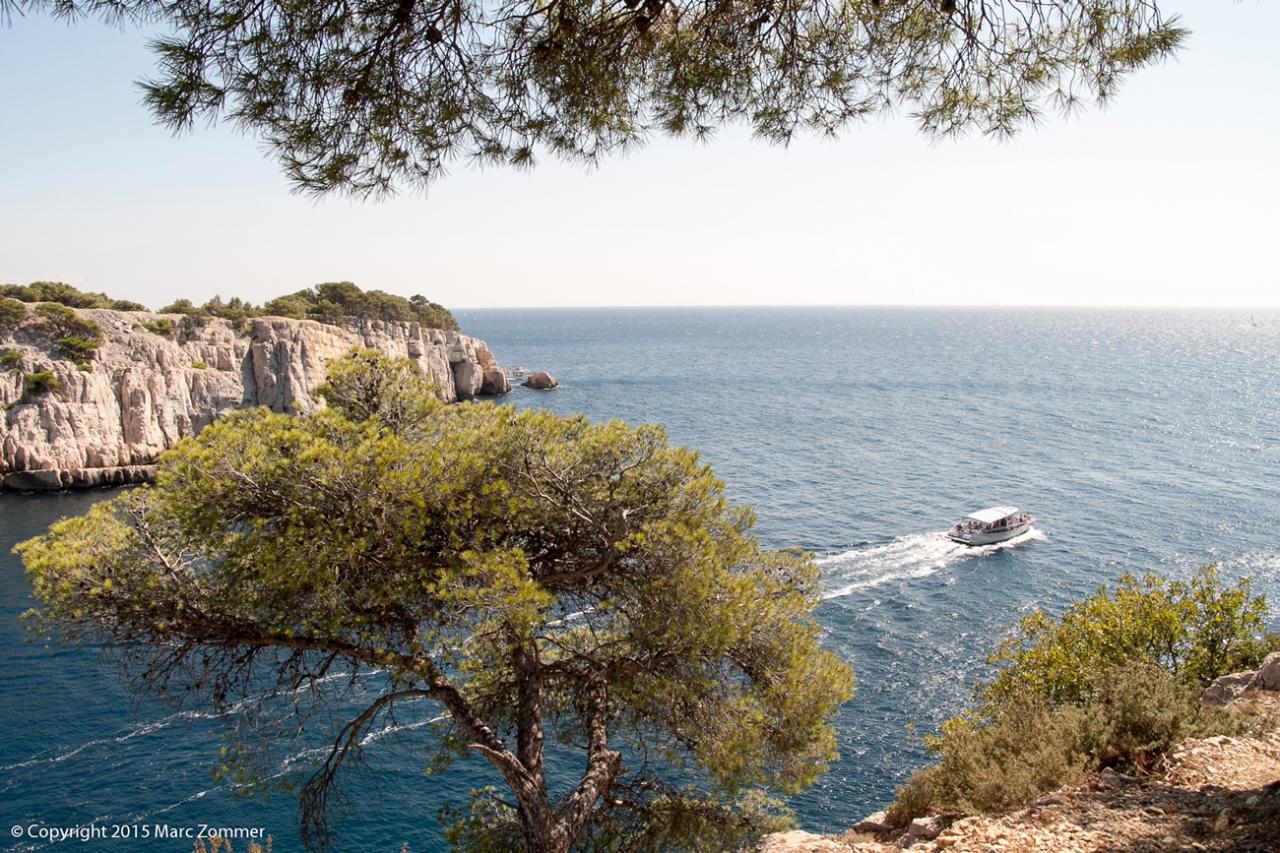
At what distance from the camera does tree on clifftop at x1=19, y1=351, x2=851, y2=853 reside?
30.7 ft

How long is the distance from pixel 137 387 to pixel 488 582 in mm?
53448

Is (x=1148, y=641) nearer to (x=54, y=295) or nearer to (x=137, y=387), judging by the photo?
(x=137, y=387)

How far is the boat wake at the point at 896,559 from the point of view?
3547cm

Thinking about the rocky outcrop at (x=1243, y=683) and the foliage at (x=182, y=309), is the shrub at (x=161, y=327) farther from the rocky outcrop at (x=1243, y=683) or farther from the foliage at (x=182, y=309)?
the rocky outcrop at (x=1243, y=683)

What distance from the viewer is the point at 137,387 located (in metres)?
51.1

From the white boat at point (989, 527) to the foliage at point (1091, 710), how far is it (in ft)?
78.6

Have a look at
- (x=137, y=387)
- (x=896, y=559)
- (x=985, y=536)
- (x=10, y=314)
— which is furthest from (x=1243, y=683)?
(x=10, y=314)

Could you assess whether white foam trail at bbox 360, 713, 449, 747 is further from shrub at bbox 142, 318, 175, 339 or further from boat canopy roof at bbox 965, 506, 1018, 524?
shrub at bbox 142, 318, 175, 339

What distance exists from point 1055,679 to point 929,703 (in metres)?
11.4

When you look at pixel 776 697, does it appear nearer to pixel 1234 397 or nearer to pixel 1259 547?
pixel 1259 547

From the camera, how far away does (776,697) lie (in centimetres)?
1034

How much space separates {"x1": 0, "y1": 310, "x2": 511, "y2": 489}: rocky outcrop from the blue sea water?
359 cm

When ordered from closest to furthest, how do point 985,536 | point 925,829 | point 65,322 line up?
point 925,829 < point 985,536 < point 65,322

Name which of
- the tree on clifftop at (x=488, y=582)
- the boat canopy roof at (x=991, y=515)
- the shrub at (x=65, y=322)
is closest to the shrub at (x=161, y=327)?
the shrub at (x=65, y=322)
